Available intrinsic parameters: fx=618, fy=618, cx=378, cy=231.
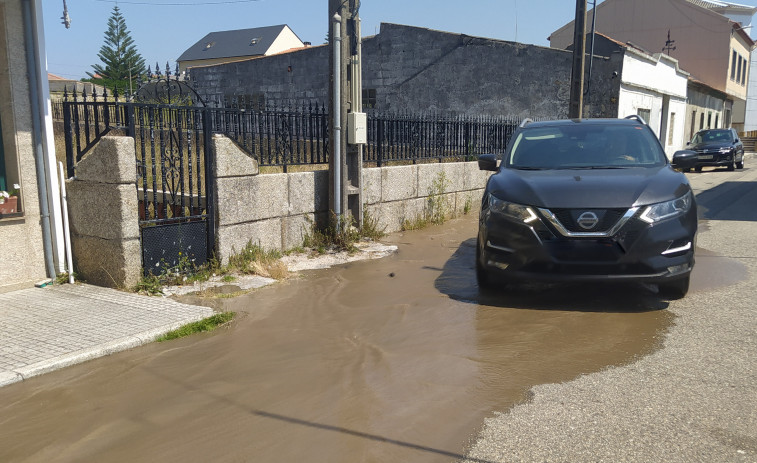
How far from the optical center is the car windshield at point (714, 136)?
25.5 m

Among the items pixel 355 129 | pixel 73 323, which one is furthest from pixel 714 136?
pixel 73 323

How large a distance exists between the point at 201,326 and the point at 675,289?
4434mm

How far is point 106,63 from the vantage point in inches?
2648

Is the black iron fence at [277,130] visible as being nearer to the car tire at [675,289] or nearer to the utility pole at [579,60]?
the utility pole at [579,60]

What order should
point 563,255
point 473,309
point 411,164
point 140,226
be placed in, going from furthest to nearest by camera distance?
point 411,164 < point 140,226 < point 473,309 < point 563,255

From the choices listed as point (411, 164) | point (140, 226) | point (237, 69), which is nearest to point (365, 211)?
point (411, 164)

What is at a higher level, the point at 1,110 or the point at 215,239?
the point at 1,110

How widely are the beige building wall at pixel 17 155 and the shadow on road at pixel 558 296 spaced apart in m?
4.23

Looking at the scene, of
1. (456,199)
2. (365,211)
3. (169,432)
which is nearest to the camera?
(169,432)

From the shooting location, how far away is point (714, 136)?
2577 cm

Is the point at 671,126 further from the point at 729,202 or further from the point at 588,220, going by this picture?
the point at 588,220

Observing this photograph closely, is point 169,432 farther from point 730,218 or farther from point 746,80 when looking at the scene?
point 746,80

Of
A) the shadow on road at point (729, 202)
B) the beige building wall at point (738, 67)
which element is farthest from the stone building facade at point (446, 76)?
the beige building wall at point (738, 67)

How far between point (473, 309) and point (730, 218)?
26.9ft
